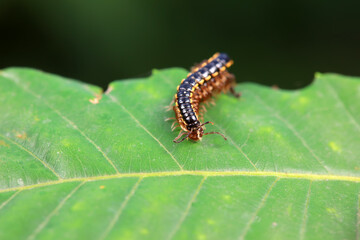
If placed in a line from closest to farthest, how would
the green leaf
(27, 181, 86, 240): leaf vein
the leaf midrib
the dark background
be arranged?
(27, 181, 86, 240): leaf vein
the green leaf
the leaf midrib
the dark background

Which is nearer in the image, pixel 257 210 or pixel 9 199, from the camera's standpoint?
pixel 9 199

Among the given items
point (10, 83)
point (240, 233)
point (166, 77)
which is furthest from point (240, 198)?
point (10, 83)

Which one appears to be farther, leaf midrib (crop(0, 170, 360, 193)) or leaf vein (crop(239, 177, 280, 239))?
leaf midrib (crop(0, 170, 360, 193))

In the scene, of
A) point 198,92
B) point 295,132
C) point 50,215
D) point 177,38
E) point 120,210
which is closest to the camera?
point 50,215

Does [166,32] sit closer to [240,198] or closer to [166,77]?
[166,77]

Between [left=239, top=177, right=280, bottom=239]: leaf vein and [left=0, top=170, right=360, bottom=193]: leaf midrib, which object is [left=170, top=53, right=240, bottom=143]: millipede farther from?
[left=239, top=177, right=280, bottom=239]: leaf vein

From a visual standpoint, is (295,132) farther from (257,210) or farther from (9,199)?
(9,199)

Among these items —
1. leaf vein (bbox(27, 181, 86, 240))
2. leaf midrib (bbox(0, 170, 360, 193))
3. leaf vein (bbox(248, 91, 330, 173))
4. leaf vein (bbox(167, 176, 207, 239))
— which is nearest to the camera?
leaf vein (bbox(27, 181, 86, 240))

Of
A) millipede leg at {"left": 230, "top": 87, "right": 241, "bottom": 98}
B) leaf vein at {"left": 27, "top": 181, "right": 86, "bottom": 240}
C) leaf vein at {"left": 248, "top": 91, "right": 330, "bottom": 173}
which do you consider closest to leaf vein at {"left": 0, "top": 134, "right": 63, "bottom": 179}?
leaf vein at {"left": 27, "top": 181, "right": 86, "bottom": 240}

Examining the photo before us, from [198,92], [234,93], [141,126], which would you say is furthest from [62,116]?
[234,93]
